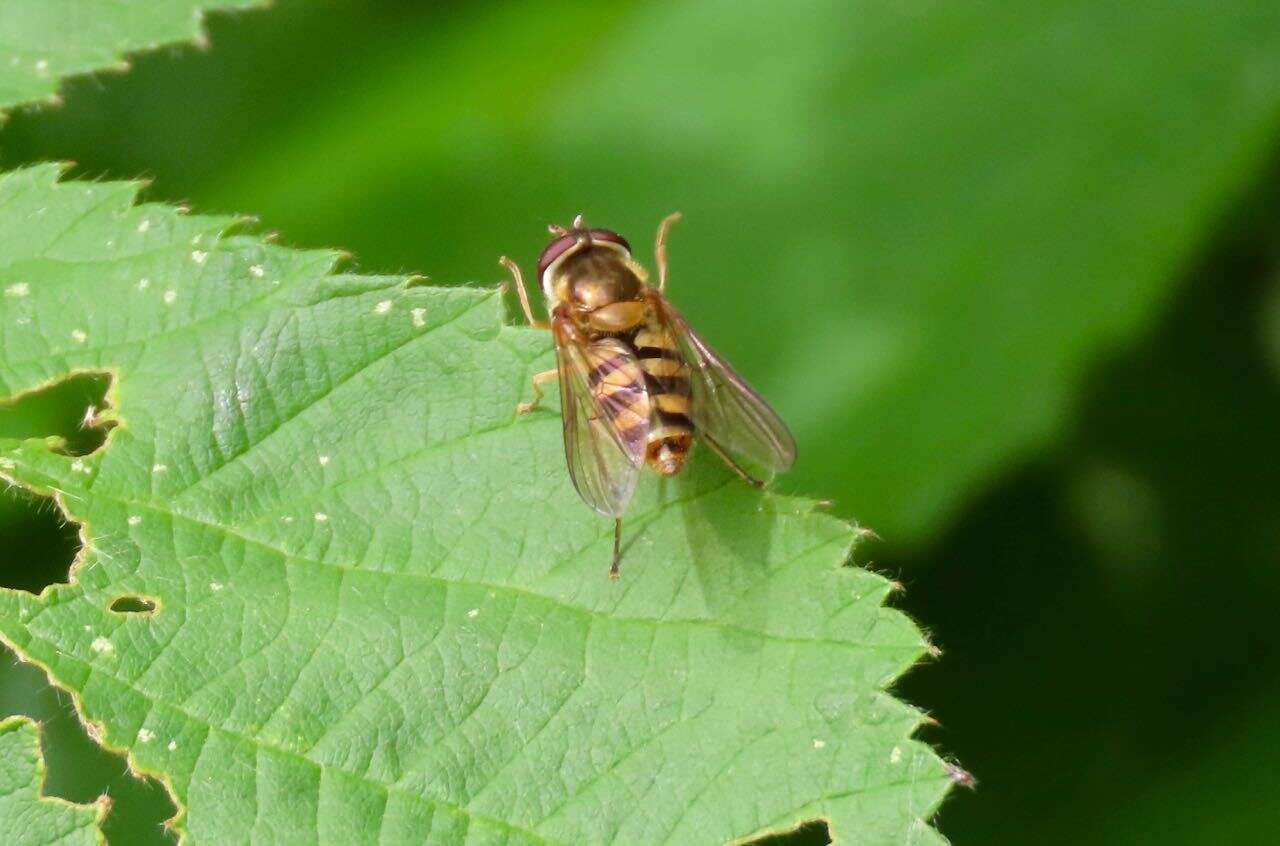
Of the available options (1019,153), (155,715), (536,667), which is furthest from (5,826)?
(1019,153)

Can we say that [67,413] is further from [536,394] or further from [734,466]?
[734,466]

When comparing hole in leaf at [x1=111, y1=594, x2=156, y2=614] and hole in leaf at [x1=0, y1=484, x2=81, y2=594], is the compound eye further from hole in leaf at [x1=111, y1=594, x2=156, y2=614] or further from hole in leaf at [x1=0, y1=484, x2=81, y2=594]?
hole in leaf at [x1=111, y1=594, x2=156, y2=614]

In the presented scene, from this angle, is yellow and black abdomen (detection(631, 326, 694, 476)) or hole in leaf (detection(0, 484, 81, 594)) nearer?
yellow and black abdomen (detection(631, 326, 694, 476))

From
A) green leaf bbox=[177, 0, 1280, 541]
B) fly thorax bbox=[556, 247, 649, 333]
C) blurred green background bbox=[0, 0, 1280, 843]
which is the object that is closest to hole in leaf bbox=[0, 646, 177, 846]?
blurred green background bbox=[0, 0, 1280, 843]

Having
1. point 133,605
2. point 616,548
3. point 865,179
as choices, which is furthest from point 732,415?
point 865,179

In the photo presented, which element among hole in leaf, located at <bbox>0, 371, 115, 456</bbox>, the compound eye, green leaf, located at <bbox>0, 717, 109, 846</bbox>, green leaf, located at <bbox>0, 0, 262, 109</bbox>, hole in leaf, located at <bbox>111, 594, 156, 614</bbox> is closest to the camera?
green leaf, located at <bbox>0, 717, 109, 846</bbox>

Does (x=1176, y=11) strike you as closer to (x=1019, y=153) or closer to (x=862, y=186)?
(x=1019, y=153)

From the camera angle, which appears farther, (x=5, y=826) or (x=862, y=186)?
(x=862, y=186)
